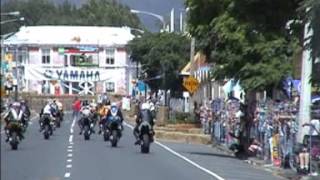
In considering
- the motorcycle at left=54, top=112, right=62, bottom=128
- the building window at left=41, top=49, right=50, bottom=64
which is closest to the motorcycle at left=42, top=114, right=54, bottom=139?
the motorcycle at left=54, top=112, right=62, bottom=128

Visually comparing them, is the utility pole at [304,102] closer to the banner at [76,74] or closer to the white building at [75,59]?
the white building at [75,59]

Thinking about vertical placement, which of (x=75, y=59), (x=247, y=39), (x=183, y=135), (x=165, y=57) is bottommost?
(x=183, y=135)

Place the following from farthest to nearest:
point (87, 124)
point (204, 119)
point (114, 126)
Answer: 1. point (204, 119)
2. point (87, 124)
3. point (114, 126)

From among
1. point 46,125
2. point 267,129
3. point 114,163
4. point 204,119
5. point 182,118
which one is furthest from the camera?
point 182,118

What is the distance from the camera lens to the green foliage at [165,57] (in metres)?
78.7

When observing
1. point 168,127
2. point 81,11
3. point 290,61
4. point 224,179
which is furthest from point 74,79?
point 224,179

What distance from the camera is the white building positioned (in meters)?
117

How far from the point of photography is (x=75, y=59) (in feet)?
391

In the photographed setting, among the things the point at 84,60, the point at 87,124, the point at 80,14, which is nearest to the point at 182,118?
the point at 87,124

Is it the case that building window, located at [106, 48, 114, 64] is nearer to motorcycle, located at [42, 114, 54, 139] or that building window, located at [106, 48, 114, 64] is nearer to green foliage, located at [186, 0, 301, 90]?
motorcycle, located at [42, 114, 54, 139]

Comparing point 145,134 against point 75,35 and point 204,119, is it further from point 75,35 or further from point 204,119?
point 75,35

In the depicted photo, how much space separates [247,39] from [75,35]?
9229 centimetres

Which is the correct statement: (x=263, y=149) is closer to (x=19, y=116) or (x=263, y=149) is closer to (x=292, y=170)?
(x=292, y=170)

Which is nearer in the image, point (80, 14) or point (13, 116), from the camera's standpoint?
point (13, 116)
